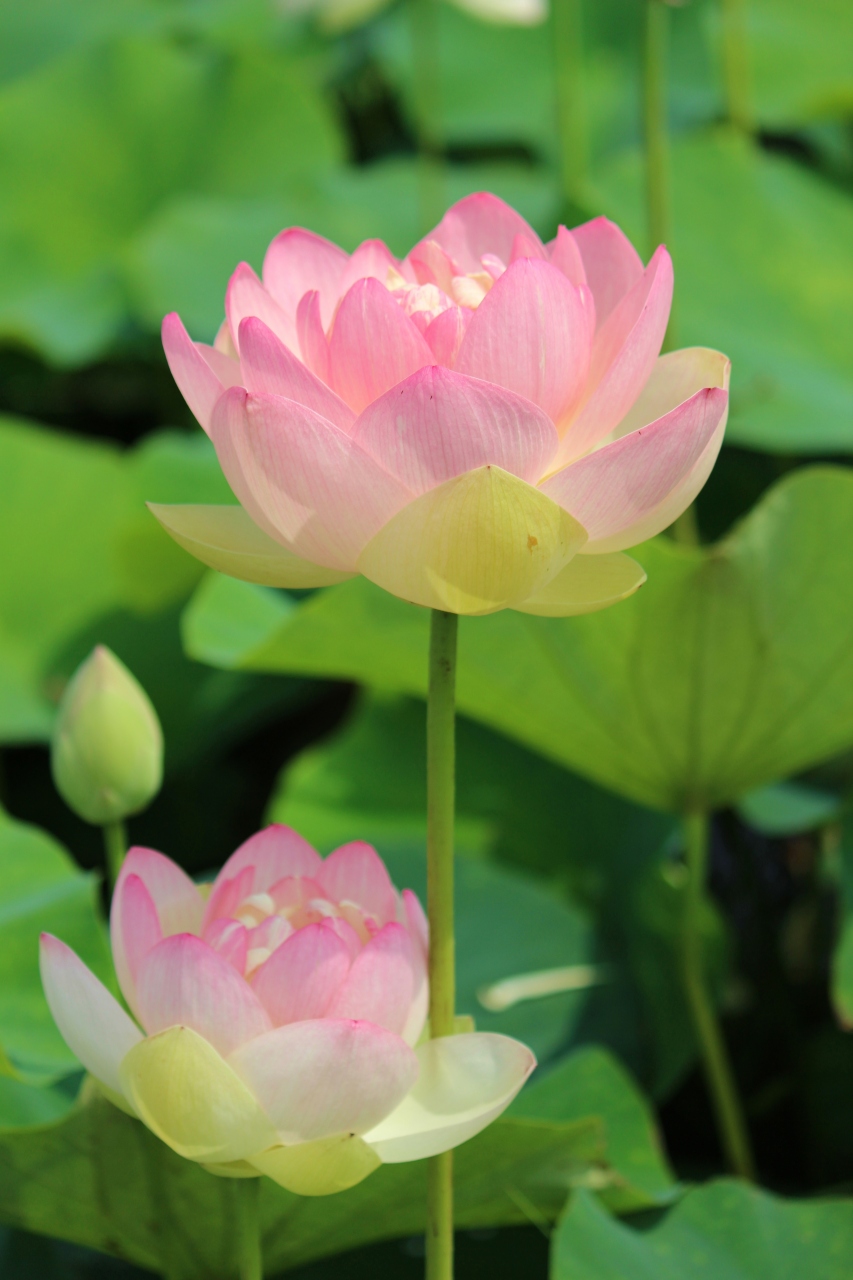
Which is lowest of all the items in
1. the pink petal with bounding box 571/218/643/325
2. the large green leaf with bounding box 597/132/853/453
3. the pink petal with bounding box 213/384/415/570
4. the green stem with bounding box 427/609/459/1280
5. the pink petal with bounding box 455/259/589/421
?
the green stem with bounding box 427/609/459/1280

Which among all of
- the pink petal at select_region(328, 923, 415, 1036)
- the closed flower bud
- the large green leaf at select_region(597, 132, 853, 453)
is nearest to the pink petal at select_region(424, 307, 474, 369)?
the pink petal at select_region(328, 923, 415, 1036)

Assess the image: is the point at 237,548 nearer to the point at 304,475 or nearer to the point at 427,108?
the point at 304,475

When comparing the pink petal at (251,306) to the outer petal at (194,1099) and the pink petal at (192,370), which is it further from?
the outer petal at (194,1099)

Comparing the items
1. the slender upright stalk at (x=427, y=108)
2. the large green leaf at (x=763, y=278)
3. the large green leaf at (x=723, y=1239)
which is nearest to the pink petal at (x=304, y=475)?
the large green leaf at (x=723, y=1239)

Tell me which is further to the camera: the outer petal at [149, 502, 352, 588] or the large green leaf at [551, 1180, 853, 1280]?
the large green leaf at [551, 1180, 853, 1280]

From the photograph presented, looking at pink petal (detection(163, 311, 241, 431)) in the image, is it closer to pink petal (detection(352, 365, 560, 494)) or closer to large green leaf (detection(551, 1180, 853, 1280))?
pink petal (detection(352, 365, 560, 494))

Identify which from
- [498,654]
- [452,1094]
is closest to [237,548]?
[452,1094]

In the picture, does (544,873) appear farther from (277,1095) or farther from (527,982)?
(277,1095)

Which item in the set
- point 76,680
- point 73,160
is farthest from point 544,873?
point 73,160
